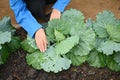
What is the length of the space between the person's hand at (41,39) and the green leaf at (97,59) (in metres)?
0.31

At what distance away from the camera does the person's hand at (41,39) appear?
5.41 ft

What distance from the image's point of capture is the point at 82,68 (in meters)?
1.80

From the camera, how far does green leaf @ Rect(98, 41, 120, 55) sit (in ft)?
5.26

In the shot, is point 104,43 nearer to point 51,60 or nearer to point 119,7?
point 51,60

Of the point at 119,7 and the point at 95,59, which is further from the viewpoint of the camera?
the point at 119,7

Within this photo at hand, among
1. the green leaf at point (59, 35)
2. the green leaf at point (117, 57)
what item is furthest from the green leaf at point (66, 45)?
the green leaf at point (117, 57)

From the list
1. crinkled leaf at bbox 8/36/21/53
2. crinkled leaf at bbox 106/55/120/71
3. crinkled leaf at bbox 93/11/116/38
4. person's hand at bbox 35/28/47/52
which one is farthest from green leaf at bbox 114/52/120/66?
crinkled leaf at bbox 8/36/21/53

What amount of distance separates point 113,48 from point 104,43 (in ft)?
0.30

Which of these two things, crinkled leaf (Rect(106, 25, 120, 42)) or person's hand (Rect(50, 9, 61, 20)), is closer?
crinkled leaf (Rect(106, 25, 120, 42))

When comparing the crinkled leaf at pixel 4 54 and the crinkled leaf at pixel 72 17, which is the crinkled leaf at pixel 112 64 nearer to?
the crinkled leaf at pixel 72 17

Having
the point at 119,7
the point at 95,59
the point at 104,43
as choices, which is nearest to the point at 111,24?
the point at 104,43

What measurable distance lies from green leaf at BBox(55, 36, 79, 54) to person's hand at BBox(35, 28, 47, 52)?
9cm

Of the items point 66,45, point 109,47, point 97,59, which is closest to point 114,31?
point 109,47

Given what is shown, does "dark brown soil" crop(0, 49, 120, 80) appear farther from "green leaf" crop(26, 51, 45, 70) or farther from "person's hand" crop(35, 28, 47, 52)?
"person's hand" crop(35, 28, 47, 52)
